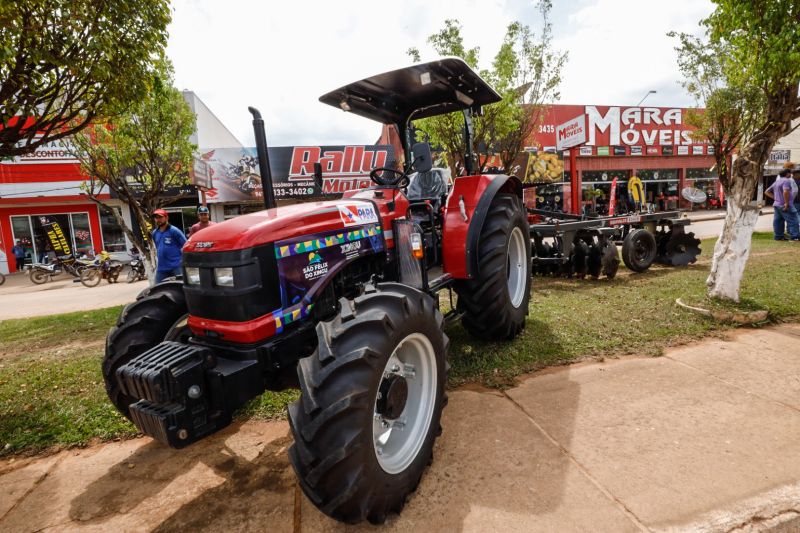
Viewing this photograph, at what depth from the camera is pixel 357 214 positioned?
287cm

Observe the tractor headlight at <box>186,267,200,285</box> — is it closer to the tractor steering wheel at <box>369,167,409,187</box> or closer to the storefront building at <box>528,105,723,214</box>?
the tractor steering wheel at <box>369,167,409,187</box>

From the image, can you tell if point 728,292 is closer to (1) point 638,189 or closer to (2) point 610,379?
(2) point 610,379

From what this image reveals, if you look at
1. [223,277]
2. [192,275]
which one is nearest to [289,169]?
[192,275]

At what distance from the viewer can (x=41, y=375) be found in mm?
4395

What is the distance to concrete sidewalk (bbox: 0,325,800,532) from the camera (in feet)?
6.69

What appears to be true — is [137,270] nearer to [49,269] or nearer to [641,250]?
[49,269]

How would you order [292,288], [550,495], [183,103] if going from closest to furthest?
[550,495], [292,288], [183,103]

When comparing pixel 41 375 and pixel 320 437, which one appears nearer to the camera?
pixel 320 437

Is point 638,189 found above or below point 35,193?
below

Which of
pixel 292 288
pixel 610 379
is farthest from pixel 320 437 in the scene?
pixel 610 379

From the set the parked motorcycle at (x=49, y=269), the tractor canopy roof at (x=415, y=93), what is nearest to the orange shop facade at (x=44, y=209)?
the parked motorcycle at (x=49, y=269)

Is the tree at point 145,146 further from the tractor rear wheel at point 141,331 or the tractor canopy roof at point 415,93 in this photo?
the tractor rear wheel at point 141,331

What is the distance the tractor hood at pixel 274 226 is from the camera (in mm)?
2277

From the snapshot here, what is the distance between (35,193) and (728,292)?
2287cm
